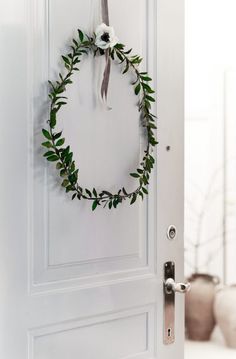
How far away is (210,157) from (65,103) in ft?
3.95

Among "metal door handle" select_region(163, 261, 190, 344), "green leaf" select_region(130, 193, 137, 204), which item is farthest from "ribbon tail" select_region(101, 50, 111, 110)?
"metal door handle" select_region(163, 261, 190, 344)

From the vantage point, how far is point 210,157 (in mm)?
2312

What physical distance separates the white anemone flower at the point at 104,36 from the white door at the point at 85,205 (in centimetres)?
5

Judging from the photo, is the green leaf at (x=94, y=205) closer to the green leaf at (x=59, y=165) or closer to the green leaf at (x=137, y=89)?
the green leaf at (x=59, y=165)

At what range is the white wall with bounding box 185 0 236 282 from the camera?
2293 mm

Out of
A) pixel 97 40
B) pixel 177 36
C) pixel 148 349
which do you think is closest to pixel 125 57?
pixel 97 40

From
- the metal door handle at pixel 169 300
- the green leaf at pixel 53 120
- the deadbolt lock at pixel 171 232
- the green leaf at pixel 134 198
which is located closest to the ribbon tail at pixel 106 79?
the green leaf at pixel 53 120

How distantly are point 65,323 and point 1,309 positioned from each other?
21 centimetres

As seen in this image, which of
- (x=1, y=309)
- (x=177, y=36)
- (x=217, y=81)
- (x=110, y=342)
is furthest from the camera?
(x=217, y=81)

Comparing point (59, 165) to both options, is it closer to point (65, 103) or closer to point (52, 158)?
point (52, 158)

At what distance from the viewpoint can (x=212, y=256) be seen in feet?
7.66

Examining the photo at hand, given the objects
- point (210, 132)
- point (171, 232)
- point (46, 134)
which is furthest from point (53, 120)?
point (210, 132)

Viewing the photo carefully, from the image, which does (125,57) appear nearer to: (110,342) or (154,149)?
(154,149)

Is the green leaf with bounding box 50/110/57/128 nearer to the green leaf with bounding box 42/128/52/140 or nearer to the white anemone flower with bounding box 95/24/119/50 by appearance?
the green leaf with bounding box 42/128/52/140
